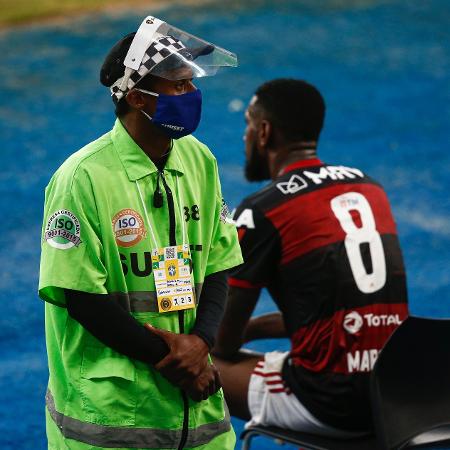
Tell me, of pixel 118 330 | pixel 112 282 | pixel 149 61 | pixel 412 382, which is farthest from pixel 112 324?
pixel 412 382

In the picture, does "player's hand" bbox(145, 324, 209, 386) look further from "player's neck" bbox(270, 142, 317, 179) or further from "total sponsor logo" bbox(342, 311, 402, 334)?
"player's neck" bbox(270, 142, 317, 179)

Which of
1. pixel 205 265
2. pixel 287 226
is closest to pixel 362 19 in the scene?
pixel 287 226

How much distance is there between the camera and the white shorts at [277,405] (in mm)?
3779

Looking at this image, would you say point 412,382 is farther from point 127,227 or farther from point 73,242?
point 73,242

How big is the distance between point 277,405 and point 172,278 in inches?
41.7

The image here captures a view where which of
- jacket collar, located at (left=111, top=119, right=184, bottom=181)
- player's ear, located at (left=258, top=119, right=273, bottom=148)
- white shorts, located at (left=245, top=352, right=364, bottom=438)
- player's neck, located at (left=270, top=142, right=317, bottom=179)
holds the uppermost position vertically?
player's ear, located at (left=258, top=119, right=273, bottom=148)

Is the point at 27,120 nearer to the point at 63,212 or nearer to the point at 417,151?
the point at 417,151

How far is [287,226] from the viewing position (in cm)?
383

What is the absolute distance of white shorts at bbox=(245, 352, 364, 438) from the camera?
3.78 m

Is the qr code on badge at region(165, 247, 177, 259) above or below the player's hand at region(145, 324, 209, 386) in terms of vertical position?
above

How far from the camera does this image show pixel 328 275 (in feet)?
12.3

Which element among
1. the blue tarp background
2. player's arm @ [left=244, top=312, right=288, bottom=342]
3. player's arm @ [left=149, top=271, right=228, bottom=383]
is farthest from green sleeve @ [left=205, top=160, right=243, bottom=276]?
the blue tarp background

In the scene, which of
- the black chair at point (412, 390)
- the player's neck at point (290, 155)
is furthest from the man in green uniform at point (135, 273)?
the player's neck at point (290, 155)

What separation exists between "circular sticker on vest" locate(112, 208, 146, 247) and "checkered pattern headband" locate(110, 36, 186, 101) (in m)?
0.34
